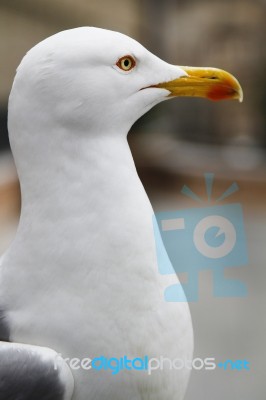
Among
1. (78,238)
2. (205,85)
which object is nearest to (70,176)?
(78,238)

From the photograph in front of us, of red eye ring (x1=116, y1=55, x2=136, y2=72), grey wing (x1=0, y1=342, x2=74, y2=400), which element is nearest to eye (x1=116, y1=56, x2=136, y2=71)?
red eye ring (x1=116, y1=55, x2=136, y2=72)

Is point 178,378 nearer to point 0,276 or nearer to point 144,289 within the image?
point 144,289

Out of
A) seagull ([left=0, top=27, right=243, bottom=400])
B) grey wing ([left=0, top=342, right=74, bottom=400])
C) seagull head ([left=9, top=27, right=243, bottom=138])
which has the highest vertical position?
seagull head ([left=9, top=27, right=243, bottom=138])

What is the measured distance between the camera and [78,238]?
0.76m

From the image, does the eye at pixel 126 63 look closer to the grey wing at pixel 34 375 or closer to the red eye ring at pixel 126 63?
the red eye ring at pixel 126 63

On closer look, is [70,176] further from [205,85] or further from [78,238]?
[205,85]

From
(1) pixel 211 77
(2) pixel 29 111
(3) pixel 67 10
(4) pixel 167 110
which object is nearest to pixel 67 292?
(2) pixel 29 111

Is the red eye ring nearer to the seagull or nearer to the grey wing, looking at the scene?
the seagull

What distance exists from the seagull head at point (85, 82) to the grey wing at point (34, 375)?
0.24 metres

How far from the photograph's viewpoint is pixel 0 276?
0.80 m

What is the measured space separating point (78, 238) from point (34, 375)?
0.49ft

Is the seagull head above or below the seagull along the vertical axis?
above

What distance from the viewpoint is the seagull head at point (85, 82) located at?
0.73m

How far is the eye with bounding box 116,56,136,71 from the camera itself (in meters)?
0.76
